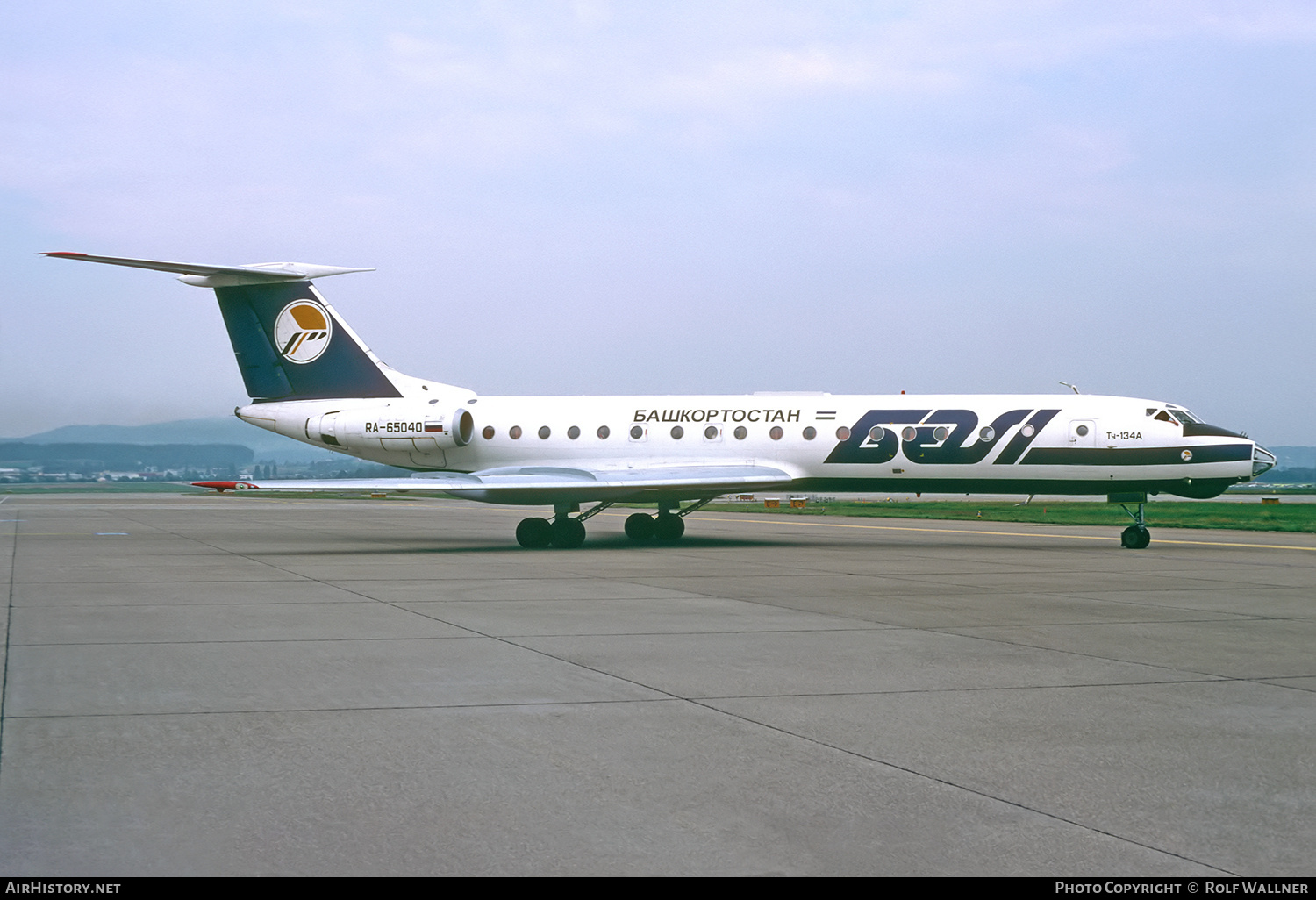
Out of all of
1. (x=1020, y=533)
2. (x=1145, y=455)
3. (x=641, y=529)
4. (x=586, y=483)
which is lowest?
(x=1020, y=533)

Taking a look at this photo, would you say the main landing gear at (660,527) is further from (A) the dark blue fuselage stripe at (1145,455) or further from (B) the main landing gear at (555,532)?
(A) the dark blue fuselage stripe at (1145,455)

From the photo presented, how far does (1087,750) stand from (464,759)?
3.06 metres

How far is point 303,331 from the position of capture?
23891mm

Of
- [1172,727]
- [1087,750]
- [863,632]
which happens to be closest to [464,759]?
[1087,750]

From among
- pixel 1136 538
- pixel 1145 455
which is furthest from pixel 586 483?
pixel 1145 455

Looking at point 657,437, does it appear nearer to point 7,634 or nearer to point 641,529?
point 641,529

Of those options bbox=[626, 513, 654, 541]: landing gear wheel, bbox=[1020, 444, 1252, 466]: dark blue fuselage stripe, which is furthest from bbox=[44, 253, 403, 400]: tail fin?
bbox=[1020, 444, 1252, 466]: dark blue fuselage stripe

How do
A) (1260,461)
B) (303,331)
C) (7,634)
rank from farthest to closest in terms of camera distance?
(303,331), (1260,461), (7,634)

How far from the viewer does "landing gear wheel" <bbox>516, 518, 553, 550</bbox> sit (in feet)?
71.3

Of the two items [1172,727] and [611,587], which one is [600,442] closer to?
[611,587]

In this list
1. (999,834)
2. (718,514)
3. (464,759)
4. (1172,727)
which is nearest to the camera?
(999,834)

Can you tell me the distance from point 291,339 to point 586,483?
7.28m

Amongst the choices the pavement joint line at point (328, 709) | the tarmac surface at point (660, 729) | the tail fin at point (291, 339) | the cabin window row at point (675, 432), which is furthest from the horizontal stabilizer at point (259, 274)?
the pavement joint line at point (328, 709)

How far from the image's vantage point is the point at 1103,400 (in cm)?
2145
